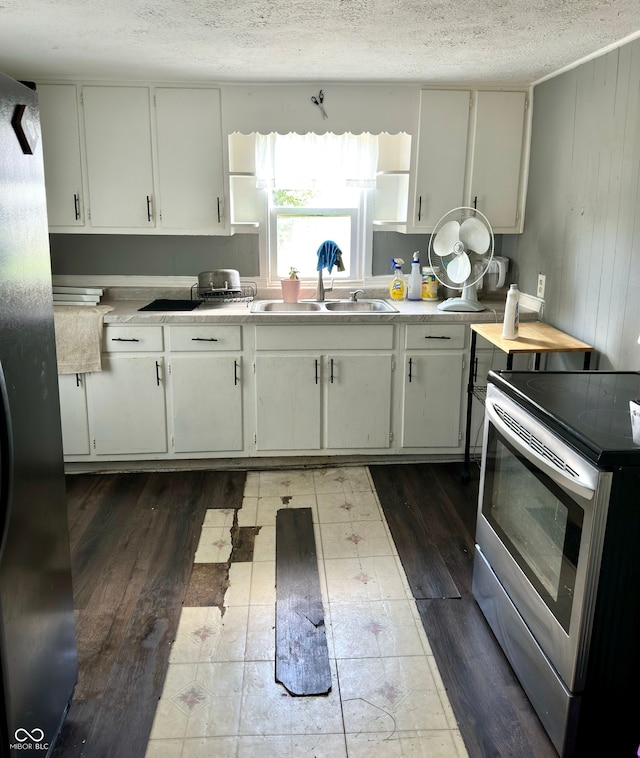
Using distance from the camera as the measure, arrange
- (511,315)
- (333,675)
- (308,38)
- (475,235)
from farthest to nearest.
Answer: (475,235), (511,315), (308,38), (333,675)

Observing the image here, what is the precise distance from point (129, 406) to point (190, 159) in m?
1.39

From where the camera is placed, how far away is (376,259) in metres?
4.21

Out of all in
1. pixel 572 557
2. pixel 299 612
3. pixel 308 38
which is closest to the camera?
pixel 572 557

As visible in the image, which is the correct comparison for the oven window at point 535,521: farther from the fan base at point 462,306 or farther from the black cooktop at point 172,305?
the black cooktop at point 172,305

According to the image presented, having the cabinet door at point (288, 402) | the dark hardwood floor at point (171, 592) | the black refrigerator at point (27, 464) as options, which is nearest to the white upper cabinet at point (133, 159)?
the cabinet door at point (288, 402)

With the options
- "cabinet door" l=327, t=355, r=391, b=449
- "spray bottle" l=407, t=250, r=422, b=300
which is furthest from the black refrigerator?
"spray bottle" l=407, t=250, r=422, b=300

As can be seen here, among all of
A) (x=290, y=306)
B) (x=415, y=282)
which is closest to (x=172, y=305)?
(x=290, y=306)

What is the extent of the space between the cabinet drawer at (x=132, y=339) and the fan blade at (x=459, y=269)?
1566 mm

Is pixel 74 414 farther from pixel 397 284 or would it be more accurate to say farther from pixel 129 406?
pixel 397 284

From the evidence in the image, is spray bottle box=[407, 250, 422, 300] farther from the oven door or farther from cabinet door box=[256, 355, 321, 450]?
the oven door

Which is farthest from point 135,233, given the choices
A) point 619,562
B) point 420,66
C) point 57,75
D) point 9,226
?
point 619,562

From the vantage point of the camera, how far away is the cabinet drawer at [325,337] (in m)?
3.64

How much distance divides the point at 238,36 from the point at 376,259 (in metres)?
1.72

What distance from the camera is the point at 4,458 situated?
1.41 meters
